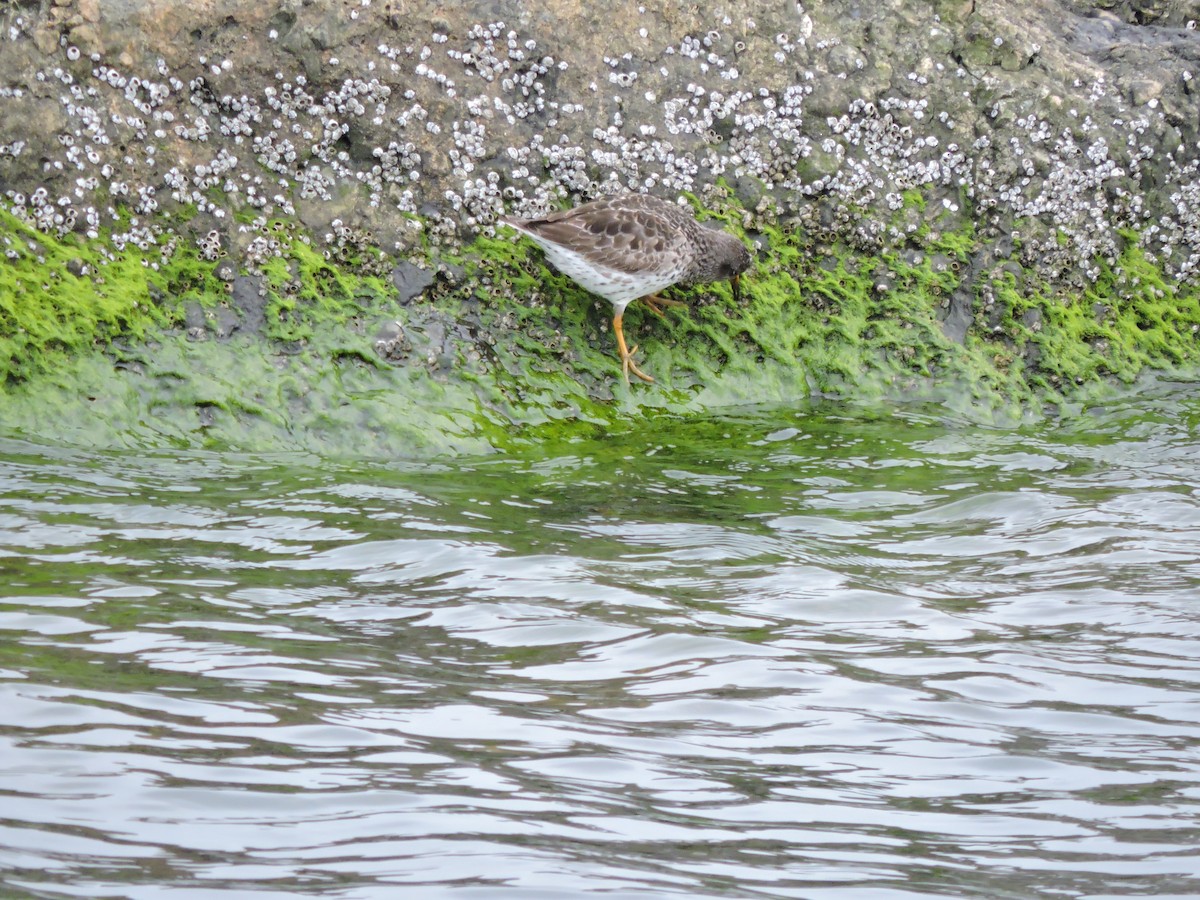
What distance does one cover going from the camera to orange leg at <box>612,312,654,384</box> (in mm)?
8578

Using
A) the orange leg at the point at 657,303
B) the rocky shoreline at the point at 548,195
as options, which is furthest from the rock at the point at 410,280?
the orange leg at the point at 657,303

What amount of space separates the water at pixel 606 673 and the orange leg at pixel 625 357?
629 millimetres

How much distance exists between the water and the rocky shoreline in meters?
0.82

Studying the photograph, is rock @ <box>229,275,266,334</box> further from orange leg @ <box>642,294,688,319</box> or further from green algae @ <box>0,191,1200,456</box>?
orange leg @ <box>642,294,688,319</box>

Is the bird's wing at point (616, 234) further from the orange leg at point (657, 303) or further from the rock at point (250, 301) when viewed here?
the rock at point (250, 301)

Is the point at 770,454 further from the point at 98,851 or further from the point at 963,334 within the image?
the point at 98,851

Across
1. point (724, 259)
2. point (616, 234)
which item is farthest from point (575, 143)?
point (724, 259)

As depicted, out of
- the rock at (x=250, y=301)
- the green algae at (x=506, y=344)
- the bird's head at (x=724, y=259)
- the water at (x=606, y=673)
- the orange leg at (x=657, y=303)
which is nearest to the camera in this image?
the water at (x=606, y=673)

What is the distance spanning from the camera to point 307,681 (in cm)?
481

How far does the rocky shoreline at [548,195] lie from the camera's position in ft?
26.1

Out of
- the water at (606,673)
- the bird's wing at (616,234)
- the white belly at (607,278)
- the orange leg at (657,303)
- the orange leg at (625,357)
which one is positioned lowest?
the water at (606,673)

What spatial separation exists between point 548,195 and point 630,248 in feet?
3.13

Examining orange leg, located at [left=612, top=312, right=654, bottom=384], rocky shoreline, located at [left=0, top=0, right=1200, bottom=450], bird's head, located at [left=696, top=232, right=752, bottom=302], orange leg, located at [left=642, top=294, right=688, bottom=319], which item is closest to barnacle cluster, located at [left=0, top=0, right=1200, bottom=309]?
rocky shoreline, located at [left=0, top=0, right=1200, bottom=450]

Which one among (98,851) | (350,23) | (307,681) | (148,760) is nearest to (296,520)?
(307,681)
